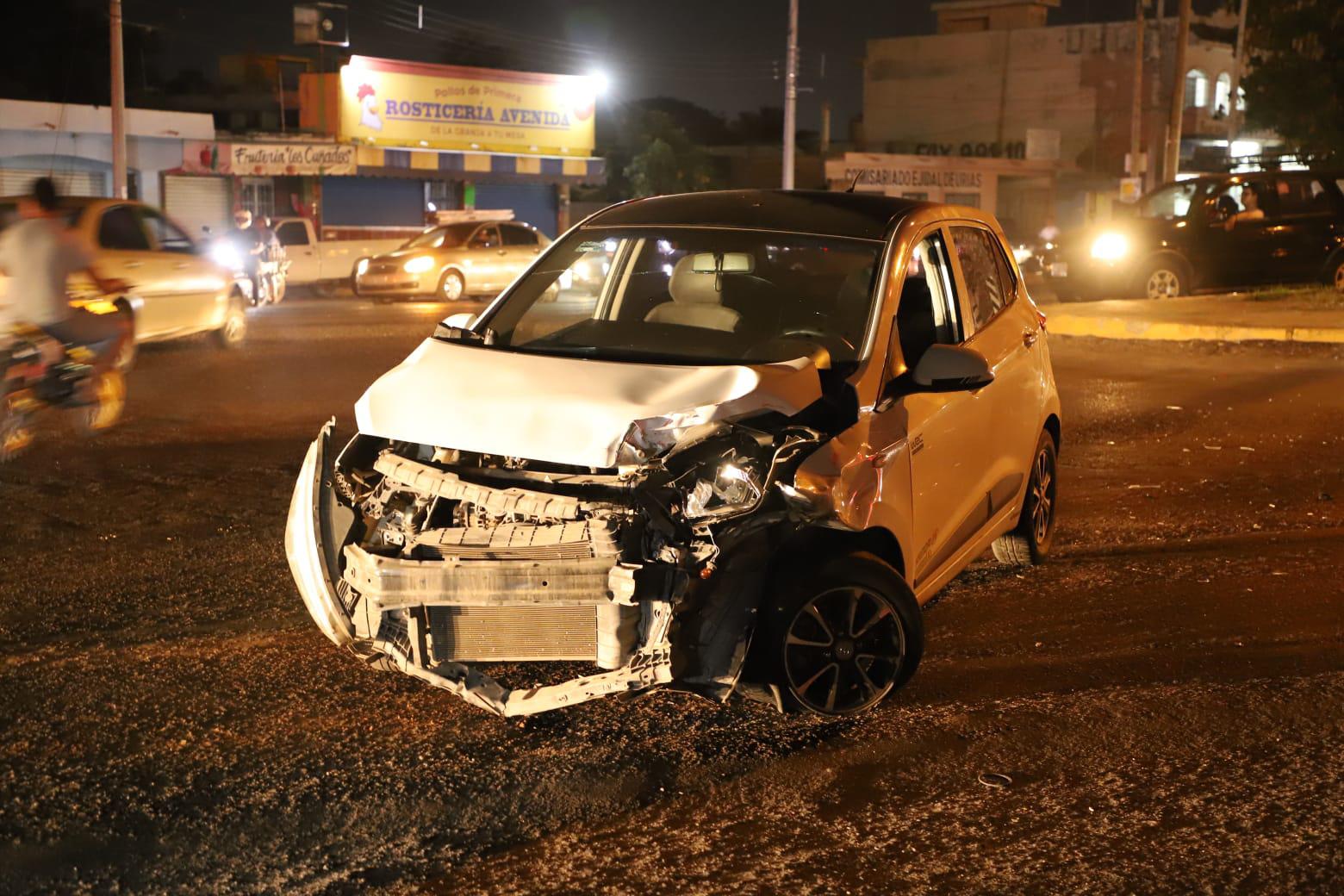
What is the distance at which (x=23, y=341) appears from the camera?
10359 mm

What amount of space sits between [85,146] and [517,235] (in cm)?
1264

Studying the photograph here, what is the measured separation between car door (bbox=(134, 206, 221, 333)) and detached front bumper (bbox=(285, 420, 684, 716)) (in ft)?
37.7

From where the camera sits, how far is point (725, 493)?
15.6 feet

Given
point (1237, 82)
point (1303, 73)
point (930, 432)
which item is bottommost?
point (930, 432)

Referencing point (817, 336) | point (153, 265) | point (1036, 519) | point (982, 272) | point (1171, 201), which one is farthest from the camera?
point (1171, 201)

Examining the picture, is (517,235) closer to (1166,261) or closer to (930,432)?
(1166,261)

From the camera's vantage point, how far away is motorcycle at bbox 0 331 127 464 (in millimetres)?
10156

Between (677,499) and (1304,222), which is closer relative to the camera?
(677,499)

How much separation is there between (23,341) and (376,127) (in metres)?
33.5

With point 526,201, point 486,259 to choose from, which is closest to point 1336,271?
point 486,259

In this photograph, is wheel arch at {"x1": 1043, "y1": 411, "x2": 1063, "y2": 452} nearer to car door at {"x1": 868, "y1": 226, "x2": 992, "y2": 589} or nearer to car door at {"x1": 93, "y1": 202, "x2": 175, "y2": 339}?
car door at {"x1": 868, "y1": 226, "x2": 992, "y2": 589}

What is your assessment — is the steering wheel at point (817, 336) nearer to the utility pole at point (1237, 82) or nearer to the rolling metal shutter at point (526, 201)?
the utility pole at point (1237, 82)

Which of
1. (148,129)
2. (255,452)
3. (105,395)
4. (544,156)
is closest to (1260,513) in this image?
(255,452)

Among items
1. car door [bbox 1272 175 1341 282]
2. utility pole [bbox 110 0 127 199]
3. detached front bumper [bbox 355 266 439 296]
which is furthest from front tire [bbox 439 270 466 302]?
car door [bbox 1272 175 1341 282]
